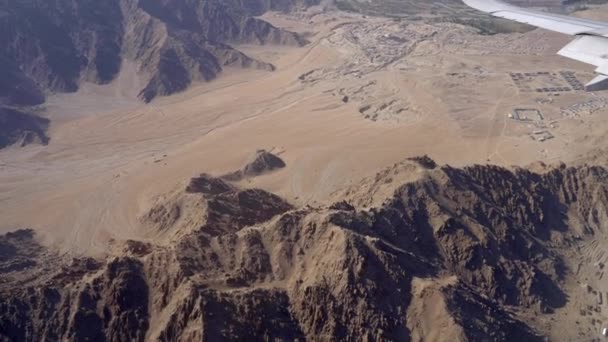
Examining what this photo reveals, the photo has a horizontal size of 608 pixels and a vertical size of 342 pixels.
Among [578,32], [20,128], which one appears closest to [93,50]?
[20,128]

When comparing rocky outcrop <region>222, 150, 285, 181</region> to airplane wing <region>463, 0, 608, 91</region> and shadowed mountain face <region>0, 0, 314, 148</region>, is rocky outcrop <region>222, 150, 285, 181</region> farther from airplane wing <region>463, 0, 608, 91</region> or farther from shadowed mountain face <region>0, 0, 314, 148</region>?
shadowed mountain face <region>0, 0, 314, 148</region>

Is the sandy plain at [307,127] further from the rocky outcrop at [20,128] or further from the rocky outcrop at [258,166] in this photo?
the rocky outcrop at [20,128]

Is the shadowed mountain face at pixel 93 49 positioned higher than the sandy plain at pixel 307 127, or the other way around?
the shadowed mountain face at pixel 93 49

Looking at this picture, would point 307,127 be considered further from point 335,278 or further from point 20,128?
point 335,278

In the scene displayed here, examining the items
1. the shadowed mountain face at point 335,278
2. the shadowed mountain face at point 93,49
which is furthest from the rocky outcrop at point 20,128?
the shadowed mountain face at point 335,278

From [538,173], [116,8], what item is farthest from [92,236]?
[116,8]

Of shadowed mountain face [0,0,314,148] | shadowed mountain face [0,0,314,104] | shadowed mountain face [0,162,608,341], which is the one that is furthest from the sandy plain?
shadowed mountain face [0,162,608,341]
